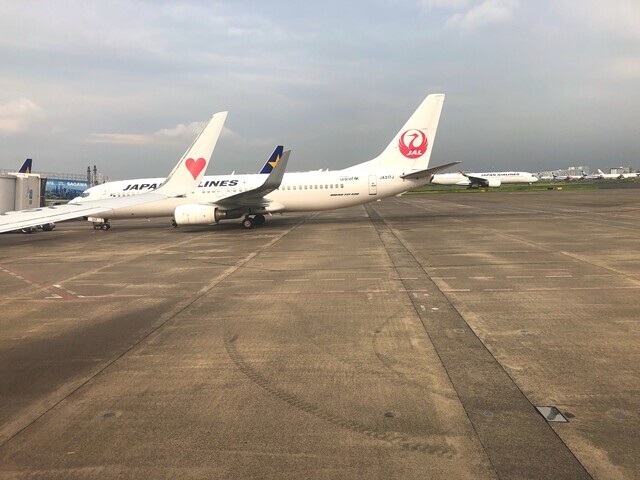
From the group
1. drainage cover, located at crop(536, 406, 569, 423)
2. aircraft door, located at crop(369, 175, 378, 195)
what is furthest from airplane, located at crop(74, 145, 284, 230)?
drainage cover, located at crop(536, 406, 569, 423)

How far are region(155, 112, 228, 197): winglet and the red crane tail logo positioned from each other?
1072 cm

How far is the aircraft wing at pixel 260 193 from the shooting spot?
21.6 m

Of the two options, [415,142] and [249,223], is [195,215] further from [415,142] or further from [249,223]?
[415,142]

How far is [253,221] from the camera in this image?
2442 centimetres

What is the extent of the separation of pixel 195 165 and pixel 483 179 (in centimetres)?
7363

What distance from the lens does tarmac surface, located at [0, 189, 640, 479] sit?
3.51 metres

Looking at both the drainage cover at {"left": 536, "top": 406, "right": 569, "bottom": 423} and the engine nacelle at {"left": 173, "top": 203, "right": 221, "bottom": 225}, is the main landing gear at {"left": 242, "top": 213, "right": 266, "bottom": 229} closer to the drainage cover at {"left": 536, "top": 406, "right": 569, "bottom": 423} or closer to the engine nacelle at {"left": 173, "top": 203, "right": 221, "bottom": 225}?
the engine nacelle at {"left": 173, "top": 203, "right": 221, "bottom": 225}

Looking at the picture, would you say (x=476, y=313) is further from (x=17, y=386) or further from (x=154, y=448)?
(x=17, y=386)

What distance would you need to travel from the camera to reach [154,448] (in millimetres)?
3693

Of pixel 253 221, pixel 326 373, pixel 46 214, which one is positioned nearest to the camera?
pixel 326 373

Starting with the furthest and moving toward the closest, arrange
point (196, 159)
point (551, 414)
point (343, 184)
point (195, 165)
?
point (343, 184)
point (195, 165)
point (196, 159)
point (551, 414)

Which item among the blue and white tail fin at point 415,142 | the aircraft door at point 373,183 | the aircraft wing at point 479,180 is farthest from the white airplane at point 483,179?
the aircraft door at point 373,183

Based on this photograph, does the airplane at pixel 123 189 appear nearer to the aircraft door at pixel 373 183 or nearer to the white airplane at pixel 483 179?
the aircraft door at pixel 373 183

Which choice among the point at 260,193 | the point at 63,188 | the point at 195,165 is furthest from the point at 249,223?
the point at 63,188
